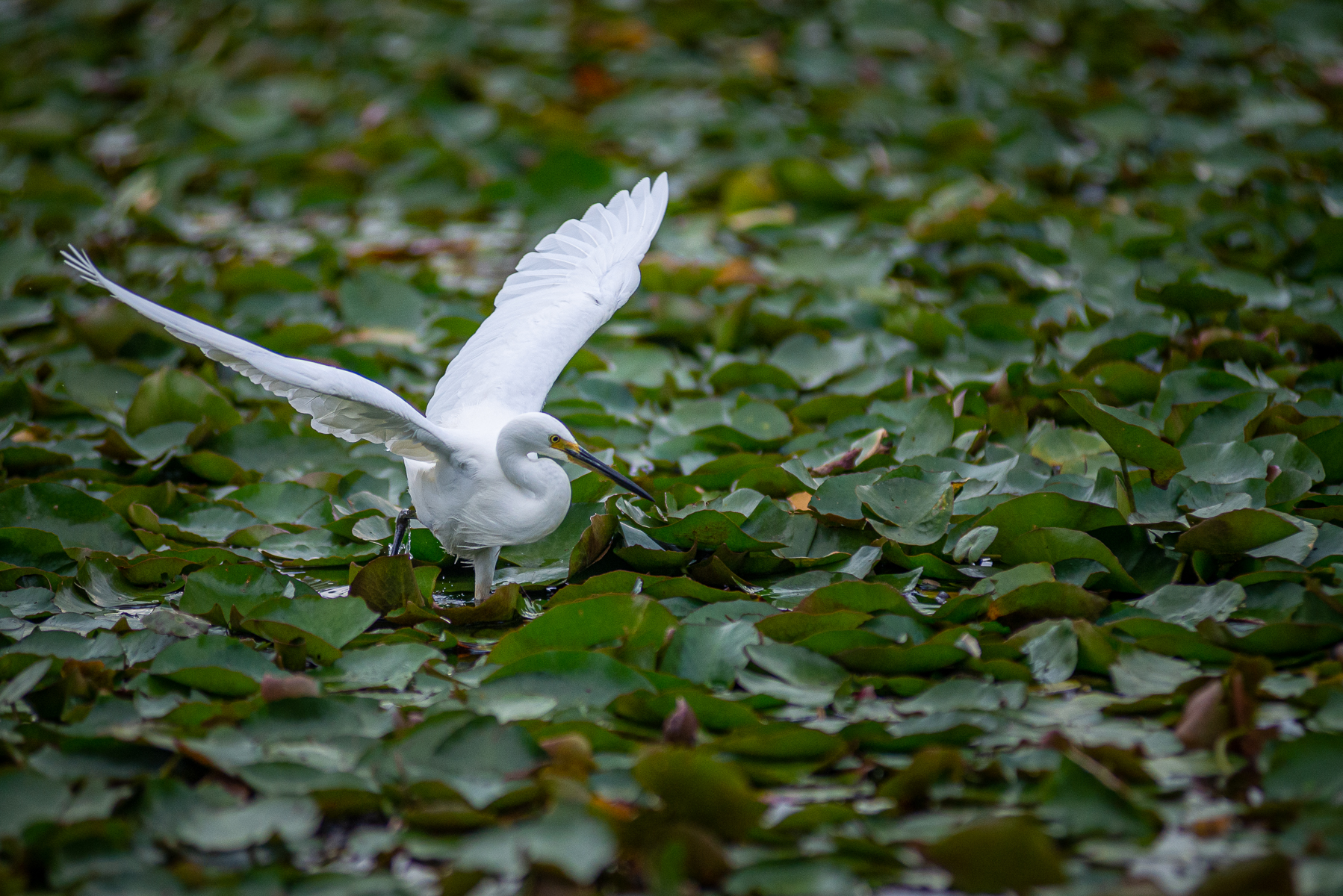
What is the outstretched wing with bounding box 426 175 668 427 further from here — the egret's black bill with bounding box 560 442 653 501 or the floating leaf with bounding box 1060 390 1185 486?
the floating leaf with bounding box 1060 390 1185 486

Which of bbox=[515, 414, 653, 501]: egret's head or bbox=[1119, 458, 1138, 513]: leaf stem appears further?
bbox=[1119, 458, 1138, 513]: leaf stem

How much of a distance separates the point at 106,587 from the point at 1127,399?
368 cm

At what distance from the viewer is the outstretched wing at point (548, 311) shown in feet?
13.3

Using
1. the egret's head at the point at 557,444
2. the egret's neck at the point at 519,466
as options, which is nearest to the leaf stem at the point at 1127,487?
the egret's head at the point at 557,444

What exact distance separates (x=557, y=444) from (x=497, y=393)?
602mm

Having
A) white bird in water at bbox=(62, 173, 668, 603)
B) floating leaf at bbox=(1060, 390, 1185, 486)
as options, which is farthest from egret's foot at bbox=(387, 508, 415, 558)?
floating leaf at bbox=(1060, 390, 1185, 486)

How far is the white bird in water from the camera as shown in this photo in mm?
3176

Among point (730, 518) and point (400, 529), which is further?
point (400, 529)

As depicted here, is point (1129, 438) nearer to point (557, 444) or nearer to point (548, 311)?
point (557, 444)

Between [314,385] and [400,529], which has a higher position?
[314,385]

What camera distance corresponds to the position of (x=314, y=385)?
3127 millimetres

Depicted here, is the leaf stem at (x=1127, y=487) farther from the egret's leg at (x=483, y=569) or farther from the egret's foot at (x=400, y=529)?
the egret's foot at (x=400, y=529)

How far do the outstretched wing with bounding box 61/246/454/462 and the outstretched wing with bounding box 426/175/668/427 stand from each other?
19.2 inches

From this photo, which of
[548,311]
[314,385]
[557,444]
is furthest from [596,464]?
[548,311]
